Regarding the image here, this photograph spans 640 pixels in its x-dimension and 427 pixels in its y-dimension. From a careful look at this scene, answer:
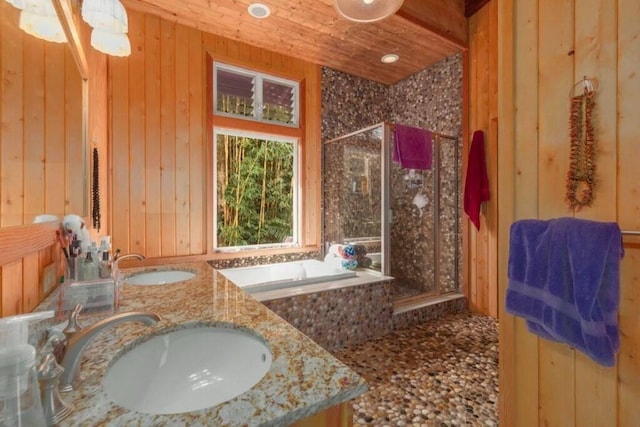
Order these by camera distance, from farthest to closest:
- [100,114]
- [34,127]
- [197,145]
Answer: [197,145] → [100,114] → [34,127]

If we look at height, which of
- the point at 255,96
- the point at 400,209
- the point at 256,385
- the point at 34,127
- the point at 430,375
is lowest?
the point at 430,375

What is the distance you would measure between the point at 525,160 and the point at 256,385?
1.39m

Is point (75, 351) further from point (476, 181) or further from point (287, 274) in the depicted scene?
point (476, 181)

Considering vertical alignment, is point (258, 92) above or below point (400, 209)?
above

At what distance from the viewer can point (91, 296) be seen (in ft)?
3.48

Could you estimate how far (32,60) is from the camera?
36.8 inches

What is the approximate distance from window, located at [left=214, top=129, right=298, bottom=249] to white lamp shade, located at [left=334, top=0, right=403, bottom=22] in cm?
198

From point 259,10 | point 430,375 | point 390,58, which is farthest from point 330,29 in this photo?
point 430,375

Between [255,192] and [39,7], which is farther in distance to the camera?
[255,192]

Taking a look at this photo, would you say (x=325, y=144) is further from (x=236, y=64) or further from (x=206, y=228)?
(x=206, y=228)

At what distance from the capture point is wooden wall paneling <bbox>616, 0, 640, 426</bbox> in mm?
985

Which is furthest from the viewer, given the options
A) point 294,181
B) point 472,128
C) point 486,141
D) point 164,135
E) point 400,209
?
point 294,181

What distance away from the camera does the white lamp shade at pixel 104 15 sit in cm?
144

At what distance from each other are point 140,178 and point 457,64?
3611 mm
